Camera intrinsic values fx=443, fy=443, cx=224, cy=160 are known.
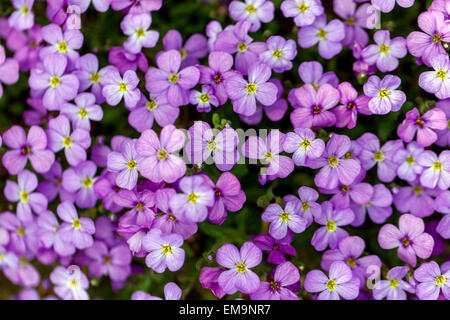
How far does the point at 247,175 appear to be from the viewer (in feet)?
8.46

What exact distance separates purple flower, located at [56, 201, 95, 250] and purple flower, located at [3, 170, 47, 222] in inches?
7.1

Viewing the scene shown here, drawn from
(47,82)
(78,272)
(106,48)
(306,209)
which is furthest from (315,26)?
(78,272)

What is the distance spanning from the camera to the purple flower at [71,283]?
2686 millimetres

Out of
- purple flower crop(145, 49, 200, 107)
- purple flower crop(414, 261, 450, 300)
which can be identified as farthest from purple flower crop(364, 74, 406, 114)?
purple flower crop(145, 49, 200, 107)

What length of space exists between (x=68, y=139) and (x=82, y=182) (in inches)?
10.7

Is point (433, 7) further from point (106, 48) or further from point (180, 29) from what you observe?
point (106, 48)

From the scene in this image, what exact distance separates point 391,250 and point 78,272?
1897 millimetres

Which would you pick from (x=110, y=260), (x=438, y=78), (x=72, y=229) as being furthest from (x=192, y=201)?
(x=438, y=78)

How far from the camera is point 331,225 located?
7.98 feet

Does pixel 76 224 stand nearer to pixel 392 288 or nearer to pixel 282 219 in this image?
pixel 282 219

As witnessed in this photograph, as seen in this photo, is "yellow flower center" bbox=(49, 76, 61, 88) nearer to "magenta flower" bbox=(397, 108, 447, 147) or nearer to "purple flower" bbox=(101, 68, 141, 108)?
A: "purple flower" bbox=(101, 68, 141, 108)

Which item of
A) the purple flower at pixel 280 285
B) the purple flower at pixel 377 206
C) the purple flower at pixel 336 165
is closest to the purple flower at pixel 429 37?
the purple flower at pixel 336 165

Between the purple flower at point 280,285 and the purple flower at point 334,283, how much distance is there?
5.0 inches

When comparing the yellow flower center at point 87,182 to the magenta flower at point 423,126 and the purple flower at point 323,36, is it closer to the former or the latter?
the purple flower at point 323,36
